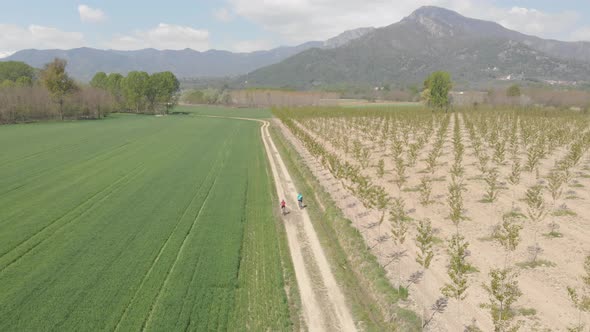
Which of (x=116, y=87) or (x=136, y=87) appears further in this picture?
(x=116, y=87)

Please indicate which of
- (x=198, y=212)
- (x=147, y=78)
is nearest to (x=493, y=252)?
(x=198, y=212)

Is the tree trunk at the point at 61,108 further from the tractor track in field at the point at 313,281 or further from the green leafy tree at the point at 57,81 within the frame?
the tractor track in field at the point at 313,281

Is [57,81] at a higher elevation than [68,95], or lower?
higher

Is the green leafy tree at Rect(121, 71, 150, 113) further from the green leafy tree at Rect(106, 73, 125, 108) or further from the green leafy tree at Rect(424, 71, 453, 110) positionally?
the green leafy tree at Rect(424, 71, 453, 110)

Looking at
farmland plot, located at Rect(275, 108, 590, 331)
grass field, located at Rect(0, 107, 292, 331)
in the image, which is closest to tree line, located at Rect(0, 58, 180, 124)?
grass field, located at Rect(0, 107, 292, 331)

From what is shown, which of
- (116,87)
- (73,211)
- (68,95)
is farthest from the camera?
(116,87)

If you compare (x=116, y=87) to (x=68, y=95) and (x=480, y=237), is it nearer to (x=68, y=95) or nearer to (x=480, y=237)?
(x=68, y=95)

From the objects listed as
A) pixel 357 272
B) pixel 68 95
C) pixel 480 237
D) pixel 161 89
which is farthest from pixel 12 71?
pixel 480 237
